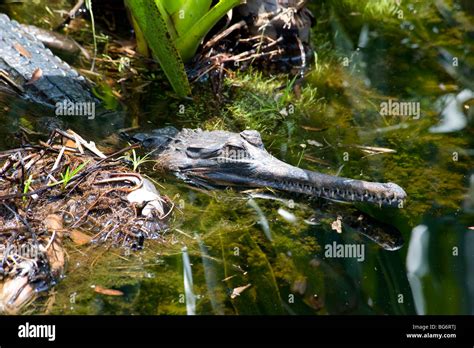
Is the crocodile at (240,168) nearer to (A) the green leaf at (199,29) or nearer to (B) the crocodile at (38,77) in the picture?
(B) the crocodile at (38,77)

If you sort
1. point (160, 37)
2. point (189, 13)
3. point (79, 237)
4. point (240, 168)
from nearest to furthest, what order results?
point (79, 237) → point (240, 168) → point (160, 37) → point (189, 13)

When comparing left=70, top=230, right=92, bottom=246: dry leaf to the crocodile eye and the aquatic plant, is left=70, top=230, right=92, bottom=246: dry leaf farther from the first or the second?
the aquatic plant

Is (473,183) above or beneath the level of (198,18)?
beneath

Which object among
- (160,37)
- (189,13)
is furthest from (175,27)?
(160,37)

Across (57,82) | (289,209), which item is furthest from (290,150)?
(57,82)

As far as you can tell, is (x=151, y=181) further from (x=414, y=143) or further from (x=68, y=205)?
(x=414, y=143)

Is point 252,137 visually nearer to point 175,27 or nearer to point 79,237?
point 175,27

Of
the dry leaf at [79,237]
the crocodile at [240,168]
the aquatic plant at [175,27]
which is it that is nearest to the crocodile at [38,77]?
the aquatic plant at [175,27]
